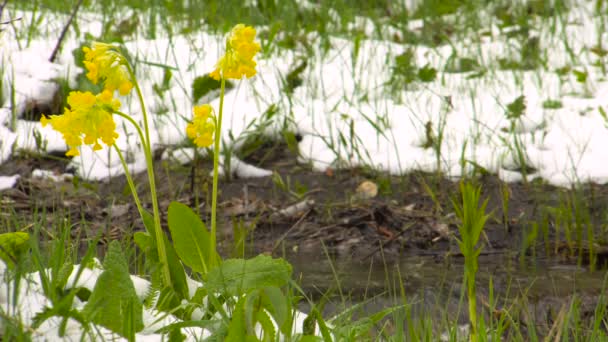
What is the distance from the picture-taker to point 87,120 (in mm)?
1716

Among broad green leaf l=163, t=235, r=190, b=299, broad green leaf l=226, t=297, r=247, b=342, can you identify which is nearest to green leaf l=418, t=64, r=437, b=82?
broad green leaf l=163, t=235, r=190, b=299

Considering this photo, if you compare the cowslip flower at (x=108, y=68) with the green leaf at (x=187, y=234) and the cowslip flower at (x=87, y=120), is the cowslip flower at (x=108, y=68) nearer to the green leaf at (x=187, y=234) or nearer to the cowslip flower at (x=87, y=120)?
the cowslip flower at (x=87, y=120)

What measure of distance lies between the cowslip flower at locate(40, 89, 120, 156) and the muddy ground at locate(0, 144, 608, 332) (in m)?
0.80

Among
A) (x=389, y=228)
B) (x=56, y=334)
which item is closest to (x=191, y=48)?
(x=389, y=228)

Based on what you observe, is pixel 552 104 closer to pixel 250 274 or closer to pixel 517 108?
pixel 517 108

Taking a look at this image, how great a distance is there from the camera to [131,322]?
1.40m

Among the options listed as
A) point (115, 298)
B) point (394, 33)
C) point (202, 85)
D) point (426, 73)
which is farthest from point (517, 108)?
point (115, 298)

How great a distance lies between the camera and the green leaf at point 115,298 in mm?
1505

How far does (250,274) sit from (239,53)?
517 mm

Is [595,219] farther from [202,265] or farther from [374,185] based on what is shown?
[202,265]

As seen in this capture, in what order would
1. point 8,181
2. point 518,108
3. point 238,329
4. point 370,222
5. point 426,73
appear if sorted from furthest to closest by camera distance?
point 426,73 < point 518,108 < point 8,181 < point 370,222 < point 238,329

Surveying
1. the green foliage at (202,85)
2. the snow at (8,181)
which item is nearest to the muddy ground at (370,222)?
the snow at (8,181)

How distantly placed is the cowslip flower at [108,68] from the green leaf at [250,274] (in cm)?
47

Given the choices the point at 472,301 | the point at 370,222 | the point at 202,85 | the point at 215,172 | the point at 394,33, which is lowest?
the point at 370,222
